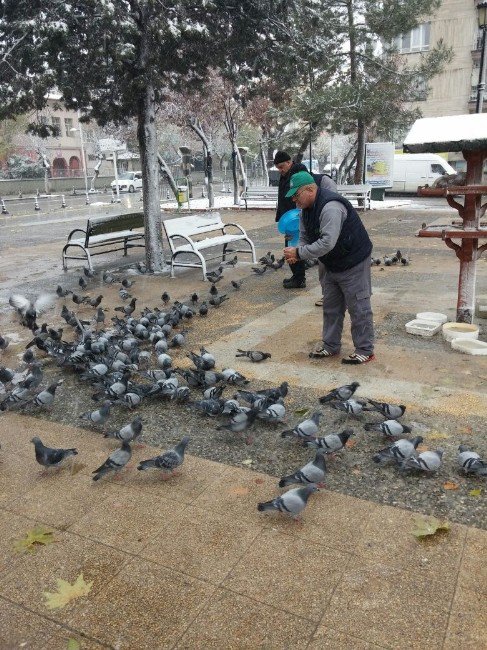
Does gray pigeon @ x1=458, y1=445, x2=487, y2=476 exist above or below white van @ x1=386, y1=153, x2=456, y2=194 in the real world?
below

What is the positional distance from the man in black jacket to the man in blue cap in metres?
1.67

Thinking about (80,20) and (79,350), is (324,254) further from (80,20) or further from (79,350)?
(80,20)

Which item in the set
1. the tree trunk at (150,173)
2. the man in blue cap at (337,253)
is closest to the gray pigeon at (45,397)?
the man in blue cap at (337,253)

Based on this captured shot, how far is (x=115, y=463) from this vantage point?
3559mm

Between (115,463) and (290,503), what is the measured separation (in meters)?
1.23

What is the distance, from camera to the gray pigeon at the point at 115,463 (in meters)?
3.54

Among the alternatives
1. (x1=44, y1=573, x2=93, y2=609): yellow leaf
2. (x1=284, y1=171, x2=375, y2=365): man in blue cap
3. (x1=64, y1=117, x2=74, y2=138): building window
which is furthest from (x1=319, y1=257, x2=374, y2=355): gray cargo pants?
(x1=64, y1=117, x2=74, y2=138): building window

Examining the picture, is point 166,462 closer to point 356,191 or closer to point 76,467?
point 76,467

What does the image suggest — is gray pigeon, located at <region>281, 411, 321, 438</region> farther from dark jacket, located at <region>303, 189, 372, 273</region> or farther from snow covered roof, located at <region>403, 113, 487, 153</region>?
snow covered roof, located at <region>403, 113, 487, 153</region>

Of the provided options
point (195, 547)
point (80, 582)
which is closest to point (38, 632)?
point (80, 582)

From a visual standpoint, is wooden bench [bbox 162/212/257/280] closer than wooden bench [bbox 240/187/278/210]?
Yes

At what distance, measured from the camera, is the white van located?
28.2 m

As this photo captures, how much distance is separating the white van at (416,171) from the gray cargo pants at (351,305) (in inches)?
986

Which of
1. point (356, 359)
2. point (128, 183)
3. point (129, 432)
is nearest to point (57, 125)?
point (356, 359)
